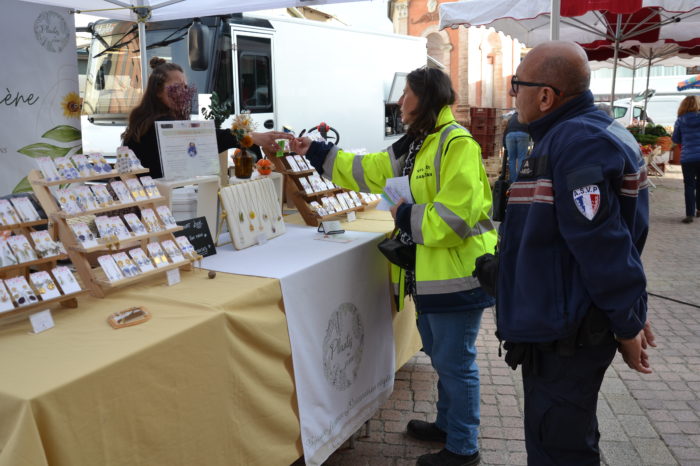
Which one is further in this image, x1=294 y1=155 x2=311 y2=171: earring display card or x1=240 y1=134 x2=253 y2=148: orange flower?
x1=294 y1=155 x2=311 y2=171: earring display card

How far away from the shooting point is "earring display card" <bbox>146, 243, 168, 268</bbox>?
2332 millimetres

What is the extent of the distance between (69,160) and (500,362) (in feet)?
10.6

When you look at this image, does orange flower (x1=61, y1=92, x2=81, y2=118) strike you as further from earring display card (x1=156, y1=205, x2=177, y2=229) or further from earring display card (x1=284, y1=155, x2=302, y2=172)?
earring display card (x1=156, y1=205, x2=177, y2=229)

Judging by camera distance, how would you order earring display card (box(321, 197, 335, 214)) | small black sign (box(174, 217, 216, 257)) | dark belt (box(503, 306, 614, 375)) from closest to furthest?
dark belt (box(503, 306, 614, 375)), small black sign (box(174, 217, 216, 257)), earring display card (box(321, 197, 335, 214))

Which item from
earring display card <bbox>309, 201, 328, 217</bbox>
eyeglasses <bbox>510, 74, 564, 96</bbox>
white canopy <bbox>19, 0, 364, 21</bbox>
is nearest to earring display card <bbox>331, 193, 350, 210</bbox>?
earring display card <bbox>309, 201, 328, 217</bbox>

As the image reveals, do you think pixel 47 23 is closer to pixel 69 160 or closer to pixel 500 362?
pixel 69 160

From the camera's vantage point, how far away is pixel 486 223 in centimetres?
268

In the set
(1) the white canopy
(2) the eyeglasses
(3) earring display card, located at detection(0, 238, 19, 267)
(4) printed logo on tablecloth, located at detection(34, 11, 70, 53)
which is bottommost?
(3) earring display card, located at detection(0, 238, 19, 267)

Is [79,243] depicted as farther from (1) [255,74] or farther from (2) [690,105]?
(2) [690,105]

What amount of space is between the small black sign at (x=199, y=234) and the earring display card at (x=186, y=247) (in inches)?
3.8

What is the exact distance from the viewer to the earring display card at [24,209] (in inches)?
80.7

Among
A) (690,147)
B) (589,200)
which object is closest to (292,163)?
(589,200)

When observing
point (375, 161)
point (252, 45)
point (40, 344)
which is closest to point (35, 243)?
point (40, 344)

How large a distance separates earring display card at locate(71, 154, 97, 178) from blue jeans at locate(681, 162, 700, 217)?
9.34 m
